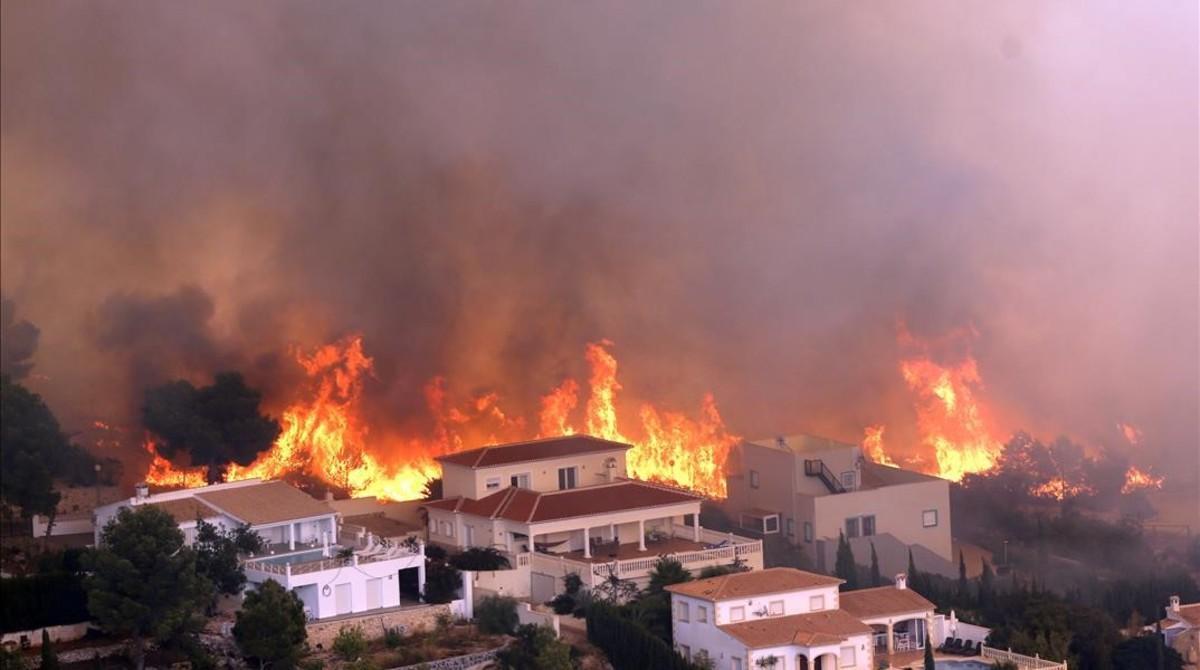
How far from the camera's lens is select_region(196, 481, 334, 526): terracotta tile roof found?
3559 centimetres

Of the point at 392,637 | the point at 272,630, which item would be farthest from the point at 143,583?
the point at 392,637

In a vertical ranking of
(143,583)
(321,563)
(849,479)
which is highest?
(849,479)

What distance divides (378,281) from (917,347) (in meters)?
12.2

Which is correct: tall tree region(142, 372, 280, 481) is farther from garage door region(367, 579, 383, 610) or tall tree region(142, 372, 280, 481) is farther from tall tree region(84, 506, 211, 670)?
tall tree region(84, 506, 211, 670)

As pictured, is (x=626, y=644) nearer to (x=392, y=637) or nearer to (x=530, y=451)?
(x=392, y=637)

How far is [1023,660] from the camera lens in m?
33.5

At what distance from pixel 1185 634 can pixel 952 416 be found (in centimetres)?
1253

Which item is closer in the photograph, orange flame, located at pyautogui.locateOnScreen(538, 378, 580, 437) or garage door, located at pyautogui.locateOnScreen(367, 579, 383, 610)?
garage door, located at pyautogui.locateOnScreen(367, 579, 383, 610)

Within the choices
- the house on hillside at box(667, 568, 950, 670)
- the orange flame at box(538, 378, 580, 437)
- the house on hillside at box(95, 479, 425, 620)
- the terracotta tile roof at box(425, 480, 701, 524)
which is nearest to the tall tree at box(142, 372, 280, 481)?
the house on hillside at box(95, 479, 425, 620)

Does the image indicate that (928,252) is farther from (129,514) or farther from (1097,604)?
(129,514)

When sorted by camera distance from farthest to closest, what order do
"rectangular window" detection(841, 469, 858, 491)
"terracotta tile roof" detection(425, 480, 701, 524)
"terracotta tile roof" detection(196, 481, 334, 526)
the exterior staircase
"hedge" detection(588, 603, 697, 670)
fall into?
1. "rectangular window" detection(841, 469, 858, 491)
2. the exterior staircase
3. "terracotta tile roof" detection(425, 480, 701, 524)
4. "terracotta tile roof" detection(196, 481, 334, 526)
5. "hedge" detection(588, 603, 697, 670)

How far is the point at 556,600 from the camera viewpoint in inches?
1372

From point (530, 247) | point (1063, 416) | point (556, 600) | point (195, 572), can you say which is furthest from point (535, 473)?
point (1063, 416)

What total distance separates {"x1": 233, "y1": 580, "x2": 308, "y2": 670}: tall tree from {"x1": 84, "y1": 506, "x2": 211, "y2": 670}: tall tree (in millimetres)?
924
